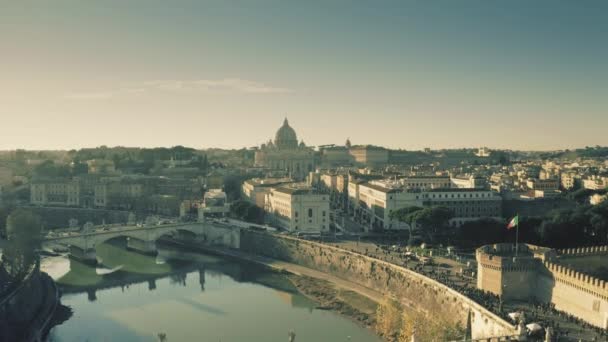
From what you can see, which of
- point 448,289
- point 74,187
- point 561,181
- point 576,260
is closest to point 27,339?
point 448,289

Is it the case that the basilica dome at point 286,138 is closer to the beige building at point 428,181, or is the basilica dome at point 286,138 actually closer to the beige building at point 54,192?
the beige building at point 54,192

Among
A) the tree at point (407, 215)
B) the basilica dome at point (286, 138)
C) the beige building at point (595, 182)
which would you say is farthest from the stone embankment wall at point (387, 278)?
the basilica dome at point (286, 138)

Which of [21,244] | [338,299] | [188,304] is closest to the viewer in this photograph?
[338,299]

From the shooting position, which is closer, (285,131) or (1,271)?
(1,271)

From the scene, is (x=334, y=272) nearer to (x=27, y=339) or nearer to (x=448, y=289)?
(x=448, y=289)

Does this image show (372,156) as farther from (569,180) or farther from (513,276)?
(513,276)

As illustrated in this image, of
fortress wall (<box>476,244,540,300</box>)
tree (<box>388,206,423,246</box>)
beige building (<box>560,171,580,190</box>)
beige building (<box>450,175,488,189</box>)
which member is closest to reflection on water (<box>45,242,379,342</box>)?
fortress wall (<box>476,244,540,300</box>)

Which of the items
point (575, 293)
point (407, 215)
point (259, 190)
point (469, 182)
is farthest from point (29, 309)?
point (469, 182)

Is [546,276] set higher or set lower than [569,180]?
lower
